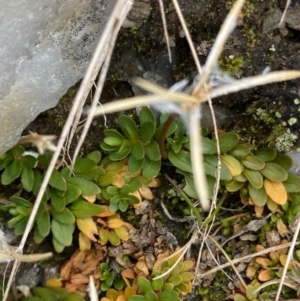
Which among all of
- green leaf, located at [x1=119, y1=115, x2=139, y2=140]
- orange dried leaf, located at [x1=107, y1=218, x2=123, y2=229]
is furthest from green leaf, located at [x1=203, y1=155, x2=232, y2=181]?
orange dried leaf, located at [x1=107, y1=218, x2=123, y2=229]

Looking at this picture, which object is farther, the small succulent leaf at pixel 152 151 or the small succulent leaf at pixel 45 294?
the small succulent leaf at pixel 45 294

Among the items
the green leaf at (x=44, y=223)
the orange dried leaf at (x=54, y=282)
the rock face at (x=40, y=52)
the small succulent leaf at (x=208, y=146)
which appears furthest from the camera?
the orange dried leaf at (x=54, y=282)

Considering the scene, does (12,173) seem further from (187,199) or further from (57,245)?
(187,199)

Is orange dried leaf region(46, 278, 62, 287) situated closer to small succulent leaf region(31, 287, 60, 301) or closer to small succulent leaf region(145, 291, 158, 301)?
small succulent leaf region(31, 287, 60, 301)

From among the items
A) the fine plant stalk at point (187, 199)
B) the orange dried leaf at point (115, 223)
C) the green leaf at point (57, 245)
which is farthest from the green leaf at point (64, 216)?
the fine plant stalk at point (187, 199)

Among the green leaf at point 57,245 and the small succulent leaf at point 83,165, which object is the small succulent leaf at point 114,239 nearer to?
the green leaf at point 57,245

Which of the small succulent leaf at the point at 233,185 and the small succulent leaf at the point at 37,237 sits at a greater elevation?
the small succulent leaf at the point at 37,237

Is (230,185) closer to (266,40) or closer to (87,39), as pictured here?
(266,40)
